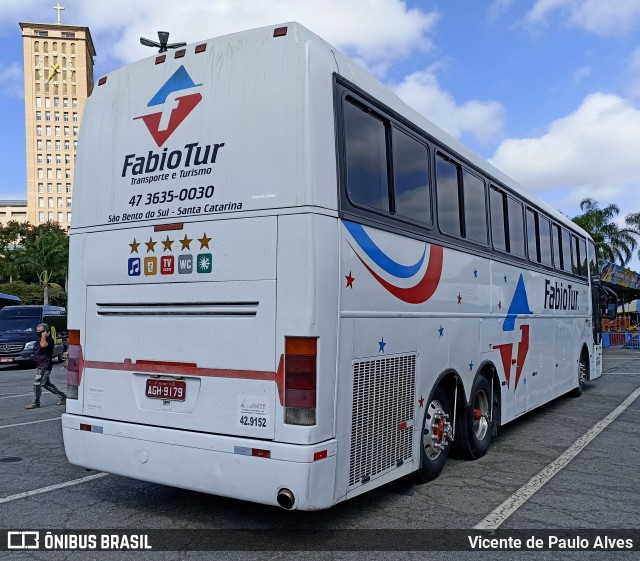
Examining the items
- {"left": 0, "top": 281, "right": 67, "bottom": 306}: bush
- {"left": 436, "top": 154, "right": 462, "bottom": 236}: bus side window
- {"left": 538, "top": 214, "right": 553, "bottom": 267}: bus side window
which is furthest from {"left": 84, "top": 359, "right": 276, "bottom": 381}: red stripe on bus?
{"left": 0, "top": 281, "right": 67, "bottom": 306}: bush

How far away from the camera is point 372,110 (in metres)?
5.22

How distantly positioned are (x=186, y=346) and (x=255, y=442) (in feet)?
3.07

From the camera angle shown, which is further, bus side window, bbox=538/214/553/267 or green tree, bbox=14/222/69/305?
green tree, bbox=14/222/69/305

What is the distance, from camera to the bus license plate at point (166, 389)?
483cm

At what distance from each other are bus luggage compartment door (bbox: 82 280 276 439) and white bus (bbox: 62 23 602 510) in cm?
1

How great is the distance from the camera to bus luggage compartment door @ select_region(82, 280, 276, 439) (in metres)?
4.49

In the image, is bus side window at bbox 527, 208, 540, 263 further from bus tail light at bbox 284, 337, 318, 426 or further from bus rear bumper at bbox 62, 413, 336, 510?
bus rear bumper at bbox 62, 413, 336, 510

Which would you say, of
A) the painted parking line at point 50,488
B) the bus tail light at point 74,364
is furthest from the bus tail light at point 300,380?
the painted parking line at point 50,488

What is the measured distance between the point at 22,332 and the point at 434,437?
66.8 feet

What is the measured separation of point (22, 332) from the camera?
22.8 metres

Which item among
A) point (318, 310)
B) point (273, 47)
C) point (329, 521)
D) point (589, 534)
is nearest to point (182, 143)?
point (273, 47)

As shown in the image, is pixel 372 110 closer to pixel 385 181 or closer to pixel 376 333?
pixel 385 181

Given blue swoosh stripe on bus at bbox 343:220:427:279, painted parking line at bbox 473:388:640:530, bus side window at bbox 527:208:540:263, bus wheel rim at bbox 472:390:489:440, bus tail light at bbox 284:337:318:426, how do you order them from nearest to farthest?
bus tail light at bbox 284:337:318:426
blue swoosh stripe on bus at bbox 343:220:427:279
painted parking line at bbox 473:388:640:530
bus wheel rim at bbox 472:390:489:440
bus side window at bbox 527:208:540:263

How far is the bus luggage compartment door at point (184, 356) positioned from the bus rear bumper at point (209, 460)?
0.32 feet
